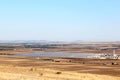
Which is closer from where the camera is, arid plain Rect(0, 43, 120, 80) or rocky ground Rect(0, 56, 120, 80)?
rocky ground Rect(0, 56, 120, 80)

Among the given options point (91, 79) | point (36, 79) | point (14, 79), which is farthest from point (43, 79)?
point (91, 79)

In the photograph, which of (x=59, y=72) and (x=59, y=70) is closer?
(x=59, y=72)

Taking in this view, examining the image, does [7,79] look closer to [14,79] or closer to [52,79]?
[14,79]

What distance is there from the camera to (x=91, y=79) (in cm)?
2888

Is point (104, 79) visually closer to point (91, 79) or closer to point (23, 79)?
point (91, 79)

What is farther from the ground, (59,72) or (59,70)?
(59,72)

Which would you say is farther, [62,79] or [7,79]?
[62,79]

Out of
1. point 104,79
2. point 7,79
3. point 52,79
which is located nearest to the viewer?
point 7,79

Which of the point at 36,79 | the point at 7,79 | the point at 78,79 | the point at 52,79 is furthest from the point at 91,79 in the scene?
the point at 7,79

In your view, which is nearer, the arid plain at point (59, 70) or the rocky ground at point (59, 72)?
the rocky ground at point (59, 72)

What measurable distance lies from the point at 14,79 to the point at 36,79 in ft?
5.78

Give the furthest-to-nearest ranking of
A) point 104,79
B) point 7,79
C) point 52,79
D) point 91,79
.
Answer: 1. point 104,79
2. point 91,79
3. point 52,79
4. point 7,79

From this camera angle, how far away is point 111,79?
3139 cm

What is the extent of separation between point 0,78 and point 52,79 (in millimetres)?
4291
